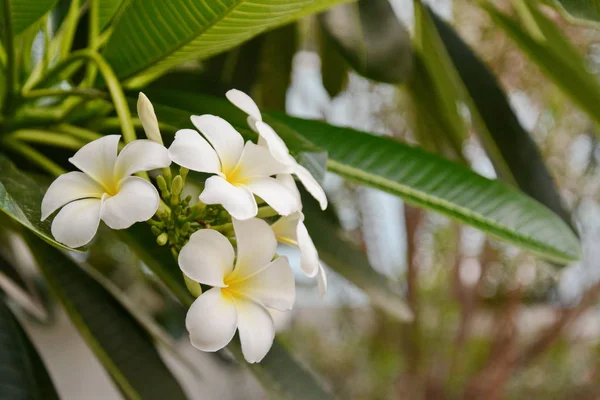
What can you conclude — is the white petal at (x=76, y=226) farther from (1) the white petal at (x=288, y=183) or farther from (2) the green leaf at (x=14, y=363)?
(2) the green leaf at (x=14, y=363)

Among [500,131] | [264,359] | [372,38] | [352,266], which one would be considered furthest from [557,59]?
[264,359]

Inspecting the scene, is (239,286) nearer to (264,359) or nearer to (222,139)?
(222,139)

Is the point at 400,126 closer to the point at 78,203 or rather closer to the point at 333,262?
the point at 333,262

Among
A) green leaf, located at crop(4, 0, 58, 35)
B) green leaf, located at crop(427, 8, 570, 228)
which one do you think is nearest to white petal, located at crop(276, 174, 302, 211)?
green leaf, located at crop(4, 0, 58, 35)

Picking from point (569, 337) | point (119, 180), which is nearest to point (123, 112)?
point (119, 180)

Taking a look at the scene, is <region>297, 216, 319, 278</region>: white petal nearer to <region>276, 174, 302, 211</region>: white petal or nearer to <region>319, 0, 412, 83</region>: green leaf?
<region>276, 174, 302, 211</region>: white petal

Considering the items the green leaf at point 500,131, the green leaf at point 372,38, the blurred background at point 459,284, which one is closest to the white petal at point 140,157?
the green leaf at point 372,38
